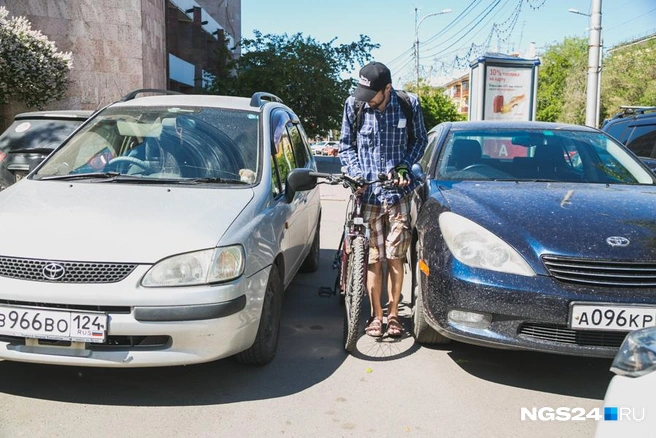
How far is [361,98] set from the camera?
4.08 metres

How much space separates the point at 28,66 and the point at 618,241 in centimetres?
1263

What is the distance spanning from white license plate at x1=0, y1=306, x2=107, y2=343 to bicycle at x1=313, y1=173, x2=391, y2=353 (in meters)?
1.64

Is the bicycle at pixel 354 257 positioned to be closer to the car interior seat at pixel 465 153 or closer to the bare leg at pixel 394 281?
the bare leg at pixel 394 281

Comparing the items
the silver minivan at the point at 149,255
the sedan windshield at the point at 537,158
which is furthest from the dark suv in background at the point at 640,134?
the silver minivan at the point at 149,255

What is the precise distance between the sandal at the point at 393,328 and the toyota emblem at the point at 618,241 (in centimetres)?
161

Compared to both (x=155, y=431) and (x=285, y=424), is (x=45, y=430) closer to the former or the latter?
(x=155, y=431)

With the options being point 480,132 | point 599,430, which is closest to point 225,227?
point 599,430

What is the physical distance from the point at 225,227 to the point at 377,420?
1.30 meters

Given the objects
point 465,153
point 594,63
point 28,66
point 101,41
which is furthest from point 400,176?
point 101,41

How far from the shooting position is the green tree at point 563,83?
44.9m

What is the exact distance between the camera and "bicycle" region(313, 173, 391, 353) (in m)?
3.99

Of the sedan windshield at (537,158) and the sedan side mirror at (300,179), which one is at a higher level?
the sedan windshield at (537,158)

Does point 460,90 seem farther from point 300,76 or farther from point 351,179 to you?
point 351,179

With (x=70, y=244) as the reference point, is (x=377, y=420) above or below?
below
